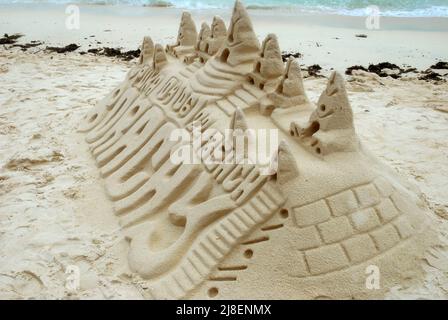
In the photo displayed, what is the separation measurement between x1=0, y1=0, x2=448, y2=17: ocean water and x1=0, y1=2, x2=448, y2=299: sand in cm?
614

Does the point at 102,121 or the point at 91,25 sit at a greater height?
the point at 91,25

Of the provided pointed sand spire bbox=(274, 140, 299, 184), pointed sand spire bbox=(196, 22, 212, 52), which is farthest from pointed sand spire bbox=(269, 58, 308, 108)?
pointed sand spire bbox=(196, 22, 212, 52)

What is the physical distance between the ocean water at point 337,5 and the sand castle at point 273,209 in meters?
10.7

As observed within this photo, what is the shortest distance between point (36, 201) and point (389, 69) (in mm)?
5695

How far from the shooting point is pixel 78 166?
161 inches

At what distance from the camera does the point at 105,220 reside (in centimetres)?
325

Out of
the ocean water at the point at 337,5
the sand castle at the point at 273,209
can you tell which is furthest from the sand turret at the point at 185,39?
the ocean water at the point at 337,5

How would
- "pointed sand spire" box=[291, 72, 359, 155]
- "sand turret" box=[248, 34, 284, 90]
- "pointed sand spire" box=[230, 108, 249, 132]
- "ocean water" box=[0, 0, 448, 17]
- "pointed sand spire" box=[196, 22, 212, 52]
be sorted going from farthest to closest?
"ocean water" box=[0, 0, 448, 17] < "pointed sand spire" box=[196, 22, 212, 52] < "sand turret" box=[248, 34, 284, 90] < "pointed sand spire" box=[230, 108, 249, 132] < "pointed sand spire" box=[291, 72, 359, 155]

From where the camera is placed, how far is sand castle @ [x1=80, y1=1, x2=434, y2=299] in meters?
2.37

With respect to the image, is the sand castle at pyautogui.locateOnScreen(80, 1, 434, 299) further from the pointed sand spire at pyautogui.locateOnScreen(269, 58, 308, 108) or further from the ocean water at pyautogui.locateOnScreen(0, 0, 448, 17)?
the ocean water at pyautogui.locateOnScreen(0, 0, 448, 17)

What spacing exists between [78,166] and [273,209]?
7.64 ft

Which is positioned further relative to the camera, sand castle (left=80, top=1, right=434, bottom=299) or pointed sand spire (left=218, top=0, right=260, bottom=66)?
pointed sand spire (left=218, top=0, right=260, bottom=66)

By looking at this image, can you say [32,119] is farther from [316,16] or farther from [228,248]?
[316,16]
